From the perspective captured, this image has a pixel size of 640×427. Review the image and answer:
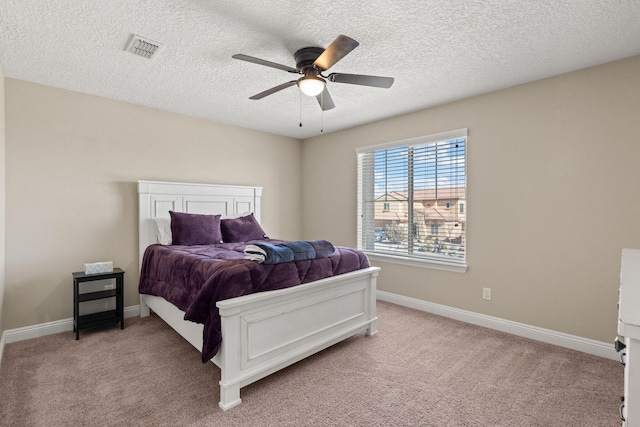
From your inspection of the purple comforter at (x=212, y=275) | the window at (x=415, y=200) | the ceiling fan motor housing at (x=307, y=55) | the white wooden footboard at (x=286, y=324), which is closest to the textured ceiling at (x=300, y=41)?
the ceiling fan motor housing at (x=307, y=55)

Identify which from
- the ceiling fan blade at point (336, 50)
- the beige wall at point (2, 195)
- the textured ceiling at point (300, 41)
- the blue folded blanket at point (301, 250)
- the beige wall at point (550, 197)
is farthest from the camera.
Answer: the beige wall at point (2, 195)

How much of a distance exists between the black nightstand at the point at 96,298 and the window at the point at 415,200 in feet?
9.85

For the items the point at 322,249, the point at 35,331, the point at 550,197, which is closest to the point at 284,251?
the point at 322,249

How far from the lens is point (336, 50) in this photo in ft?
6.27

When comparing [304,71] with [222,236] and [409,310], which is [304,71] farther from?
[409,310]

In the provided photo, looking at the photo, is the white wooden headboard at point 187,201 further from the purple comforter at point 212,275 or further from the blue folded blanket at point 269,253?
the blue folded blanket at point 269,253

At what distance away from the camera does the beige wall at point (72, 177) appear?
2916 mm

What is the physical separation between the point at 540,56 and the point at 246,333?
3.05 meters

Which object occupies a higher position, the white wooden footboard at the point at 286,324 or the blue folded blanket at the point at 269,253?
the blue folded blanket at the point at 269,253

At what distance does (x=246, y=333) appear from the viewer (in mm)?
2051

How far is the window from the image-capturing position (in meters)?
3.54

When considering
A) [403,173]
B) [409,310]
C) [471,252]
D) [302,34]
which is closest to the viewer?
[302,34]

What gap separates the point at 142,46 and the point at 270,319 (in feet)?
7.35

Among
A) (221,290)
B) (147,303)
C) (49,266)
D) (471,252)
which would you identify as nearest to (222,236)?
(147,303)
